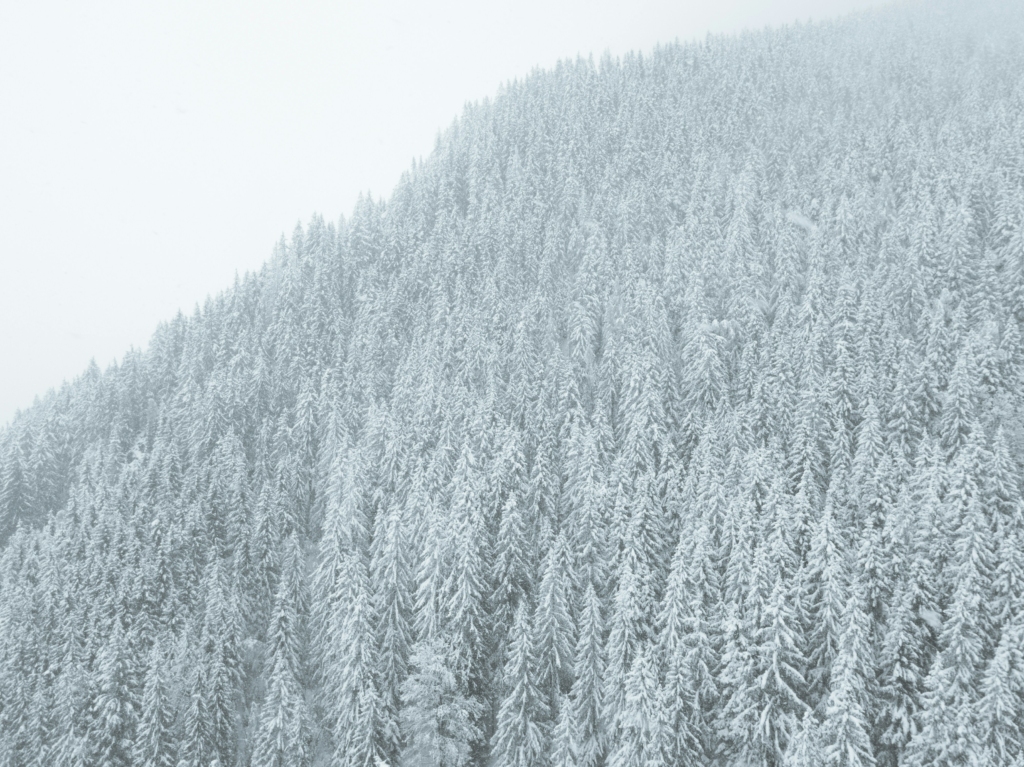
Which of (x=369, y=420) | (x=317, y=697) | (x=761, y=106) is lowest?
(x=317, y=697)

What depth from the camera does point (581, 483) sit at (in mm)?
48750

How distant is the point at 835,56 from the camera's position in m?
137

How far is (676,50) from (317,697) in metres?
150

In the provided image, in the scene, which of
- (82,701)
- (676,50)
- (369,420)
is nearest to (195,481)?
(369,420)

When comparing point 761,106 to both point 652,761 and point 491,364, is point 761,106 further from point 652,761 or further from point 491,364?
point 652,761

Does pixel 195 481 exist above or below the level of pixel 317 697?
above

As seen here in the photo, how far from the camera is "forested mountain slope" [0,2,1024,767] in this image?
3341 centimetres

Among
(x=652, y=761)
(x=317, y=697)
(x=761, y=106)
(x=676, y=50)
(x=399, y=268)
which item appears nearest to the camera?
(x=652, y=761)

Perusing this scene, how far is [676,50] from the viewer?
14838 cm

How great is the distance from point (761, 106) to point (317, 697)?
374ft

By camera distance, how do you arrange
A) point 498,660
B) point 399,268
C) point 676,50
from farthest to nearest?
point 676,50, point 399,268, point 498,660

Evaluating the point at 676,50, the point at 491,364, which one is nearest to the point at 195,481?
the point at 491,364

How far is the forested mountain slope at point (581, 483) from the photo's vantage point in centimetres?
3341

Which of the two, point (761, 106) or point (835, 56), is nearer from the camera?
point (761, 106)
